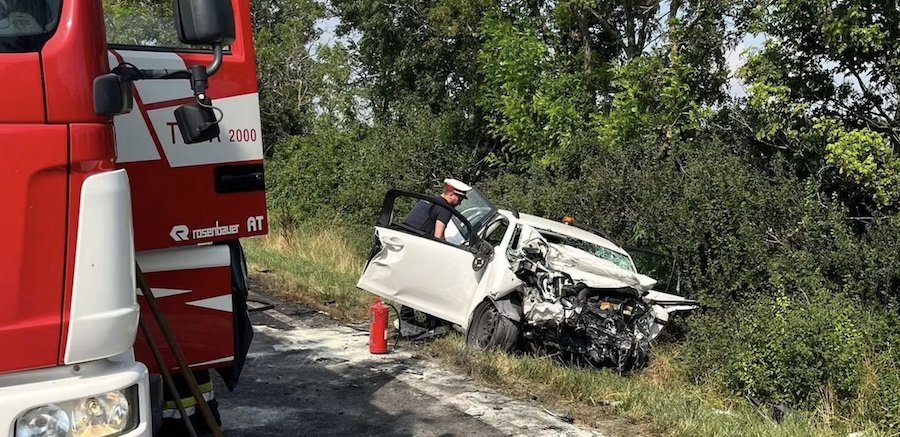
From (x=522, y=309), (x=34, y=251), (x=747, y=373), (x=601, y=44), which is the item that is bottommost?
(x=747, y=373)

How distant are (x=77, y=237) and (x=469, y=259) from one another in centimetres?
535

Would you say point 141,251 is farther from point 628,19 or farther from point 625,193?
point 628,19

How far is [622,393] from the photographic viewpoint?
19.2 ft

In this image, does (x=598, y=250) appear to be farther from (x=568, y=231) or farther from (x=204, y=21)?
(x=204, y=21)

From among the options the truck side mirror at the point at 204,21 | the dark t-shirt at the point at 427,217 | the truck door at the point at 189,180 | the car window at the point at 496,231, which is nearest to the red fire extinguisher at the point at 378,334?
A: the dark t-shirt at the point at 427,217

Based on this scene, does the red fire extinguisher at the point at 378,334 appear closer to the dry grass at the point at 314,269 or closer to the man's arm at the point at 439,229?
the man's arm at the point at 439,229

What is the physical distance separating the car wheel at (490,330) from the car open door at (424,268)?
0.45ft

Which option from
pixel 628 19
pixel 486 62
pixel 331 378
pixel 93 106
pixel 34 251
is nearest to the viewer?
pixel 34 251

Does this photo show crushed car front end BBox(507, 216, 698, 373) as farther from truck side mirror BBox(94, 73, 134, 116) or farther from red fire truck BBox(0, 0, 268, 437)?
truck side mirror BBox(94, 73, 134, 116)

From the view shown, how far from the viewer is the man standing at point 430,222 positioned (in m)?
7.81

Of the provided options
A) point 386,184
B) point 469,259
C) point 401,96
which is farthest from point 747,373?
point 401,96

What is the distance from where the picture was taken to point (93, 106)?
2453 mm

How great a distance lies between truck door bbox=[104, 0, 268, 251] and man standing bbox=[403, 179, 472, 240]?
11.4 feet

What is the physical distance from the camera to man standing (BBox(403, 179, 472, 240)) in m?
7.80
